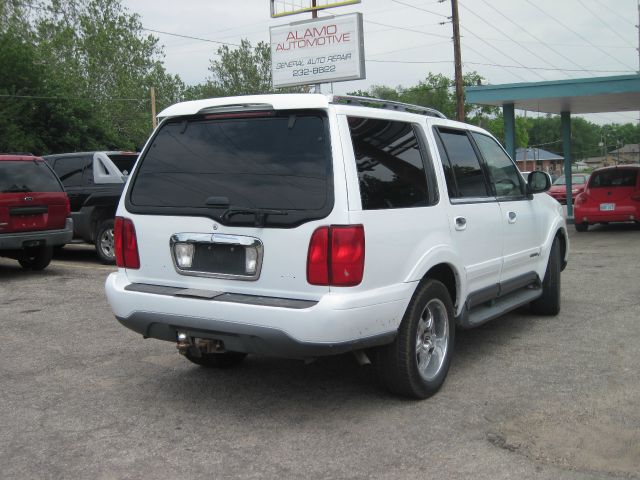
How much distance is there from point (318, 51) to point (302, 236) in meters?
22.2

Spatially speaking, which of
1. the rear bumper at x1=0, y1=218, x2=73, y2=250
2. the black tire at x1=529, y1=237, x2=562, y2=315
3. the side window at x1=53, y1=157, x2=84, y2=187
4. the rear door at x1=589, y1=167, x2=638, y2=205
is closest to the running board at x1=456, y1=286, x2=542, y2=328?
the black tire at x1=529, y1=237, x2=562, y2=315

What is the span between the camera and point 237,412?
4359mm

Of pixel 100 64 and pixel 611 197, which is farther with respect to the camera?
pixel 100 64

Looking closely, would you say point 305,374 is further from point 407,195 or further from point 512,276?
point 512,276

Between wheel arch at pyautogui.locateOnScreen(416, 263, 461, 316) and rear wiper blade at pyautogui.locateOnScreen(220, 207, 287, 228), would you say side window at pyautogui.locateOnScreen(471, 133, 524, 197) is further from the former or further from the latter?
rear wiper blade at pyautogui.locateOnScreen(220, 207, 287, 228)

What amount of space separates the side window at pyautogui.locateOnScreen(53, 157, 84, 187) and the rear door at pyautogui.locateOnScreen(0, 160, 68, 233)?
156 centimetres

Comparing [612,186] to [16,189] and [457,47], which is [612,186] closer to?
[16,189]

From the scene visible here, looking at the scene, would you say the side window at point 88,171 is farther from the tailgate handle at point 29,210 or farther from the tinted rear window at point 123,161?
the tailgate handle at point 29,210

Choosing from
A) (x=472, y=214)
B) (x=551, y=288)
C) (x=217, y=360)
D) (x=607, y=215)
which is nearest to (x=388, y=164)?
(x=472, y=214)

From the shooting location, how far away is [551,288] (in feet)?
22.4

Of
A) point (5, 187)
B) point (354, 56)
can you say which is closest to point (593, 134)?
point (354, 56)

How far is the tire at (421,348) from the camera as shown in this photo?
425 centimetres

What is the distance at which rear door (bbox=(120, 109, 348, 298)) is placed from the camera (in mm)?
3918

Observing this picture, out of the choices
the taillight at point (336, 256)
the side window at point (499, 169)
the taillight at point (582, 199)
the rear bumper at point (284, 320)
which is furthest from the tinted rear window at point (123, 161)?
the taillight at point (582, 199)
